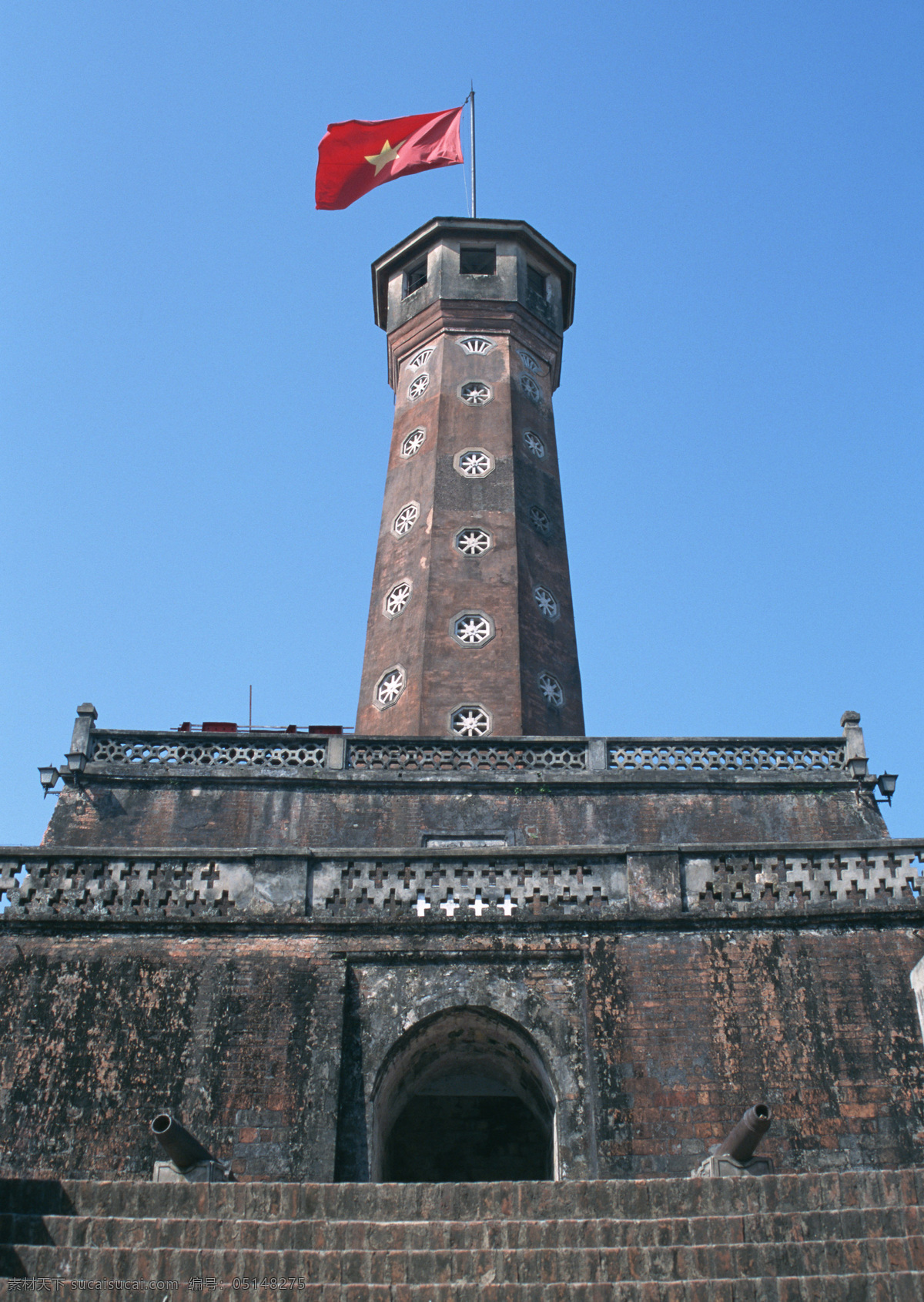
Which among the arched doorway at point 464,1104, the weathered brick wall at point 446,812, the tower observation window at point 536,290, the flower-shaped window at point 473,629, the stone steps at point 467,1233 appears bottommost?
the stone steps at point 467,1233

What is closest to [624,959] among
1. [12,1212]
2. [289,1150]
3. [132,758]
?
[289,1150]

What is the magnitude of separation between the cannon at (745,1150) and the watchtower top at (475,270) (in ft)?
66.0

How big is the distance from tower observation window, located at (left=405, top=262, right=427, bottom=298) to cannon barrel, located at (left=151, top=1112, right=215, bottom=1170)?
21.1m

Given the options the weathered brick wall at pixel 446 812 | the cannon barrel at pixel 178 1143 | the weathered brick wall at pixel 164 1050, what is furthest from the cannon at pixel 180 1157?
the weathered brick wall at pixel 446 812

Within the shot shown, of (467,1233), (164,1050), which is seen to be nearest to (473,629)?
(164,1050)

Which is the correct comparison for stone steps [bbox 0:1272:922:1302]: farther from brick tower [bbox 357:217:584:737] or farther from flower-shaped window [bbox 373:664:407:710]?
flower-shaped window [bbox 373:664:407:710]

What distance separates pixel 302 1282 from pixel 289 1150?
3.35m

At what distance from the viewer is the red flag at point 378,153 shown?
1065 inches

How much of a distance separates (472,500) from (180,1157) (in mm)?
15447

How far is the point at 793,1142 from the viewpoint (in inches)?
468

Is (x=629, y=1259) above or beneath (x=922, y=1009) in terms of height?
beneath

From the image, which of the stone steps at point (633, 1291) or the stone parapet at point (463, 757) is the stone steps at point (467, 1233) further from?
the stone parapet at point (463, 757)

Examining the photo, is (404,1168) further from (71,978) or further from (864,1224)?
(864,1224)

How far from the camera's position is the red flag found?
2706 cm
